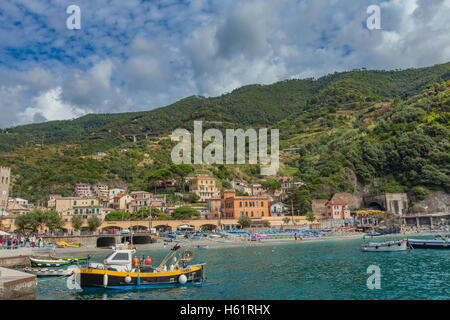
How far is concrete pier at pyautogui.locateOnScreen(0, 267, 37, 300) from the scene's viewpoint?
1309 centimetres

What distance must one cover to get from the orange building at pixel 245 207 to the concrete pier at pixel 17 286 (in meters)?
61.0

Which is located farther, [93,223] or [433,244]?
[93,223]

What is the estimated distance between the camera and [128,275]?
2127 cm

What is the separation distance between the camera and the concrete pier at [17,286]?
43.0 feet

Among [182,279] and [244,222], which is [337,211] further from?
[182,279]

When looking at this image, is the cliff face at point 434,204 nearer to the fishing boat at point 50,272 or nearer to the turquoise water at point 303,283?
the turquoise water at point 303,283

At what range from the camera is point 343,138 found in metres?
124

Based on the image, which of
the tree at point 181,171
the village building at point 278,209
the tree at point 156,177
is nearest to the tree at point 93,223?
the tree at point 156,177

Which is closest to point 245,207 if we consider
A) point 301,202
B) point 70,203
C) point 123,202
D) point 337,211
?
point 301,202

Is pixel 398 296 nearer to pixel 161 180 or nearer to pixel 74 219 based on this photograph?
pixel 74 219

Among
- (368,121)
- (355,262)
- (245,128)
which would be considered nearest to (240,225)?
(355,262)

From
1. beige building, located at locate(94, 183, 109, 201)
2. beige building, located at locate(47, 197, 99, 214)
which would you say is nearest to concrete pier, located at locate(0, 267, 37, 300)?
beige building, located at locate(47, 197, 99, 214)

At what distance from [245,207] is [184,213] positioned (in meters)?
13.3
